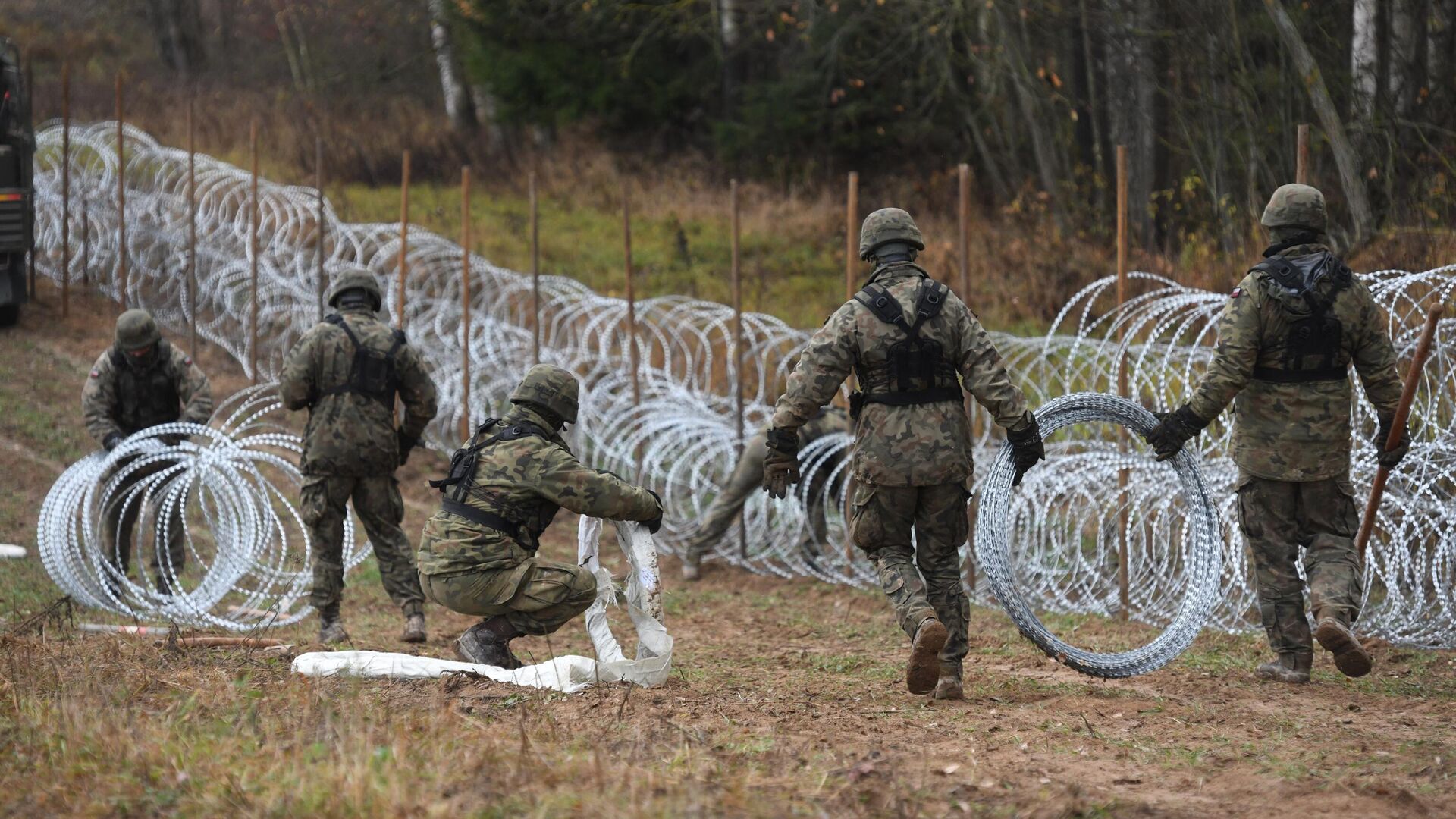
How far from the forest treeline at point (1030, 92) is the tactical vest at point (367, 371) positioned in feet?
27.4

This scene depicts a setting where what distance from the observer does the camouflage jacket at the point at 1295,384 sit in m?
6.08

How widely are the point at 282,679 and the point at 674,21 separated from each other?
1796 cm

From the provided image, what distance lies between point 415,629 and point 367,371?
55.7 inches

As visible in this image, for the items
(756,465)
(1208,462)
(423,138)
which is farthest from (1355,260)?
(423,138)

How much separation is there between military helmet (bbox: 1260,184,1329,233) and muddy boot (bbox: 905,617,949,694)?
235cm

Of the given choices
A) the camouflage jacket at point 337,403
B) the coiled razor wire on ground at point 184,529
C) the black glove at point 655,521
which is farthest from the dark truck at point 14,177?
the black glove at point 655,521

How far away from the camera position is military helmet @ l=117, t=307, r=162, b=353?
8.51 metres

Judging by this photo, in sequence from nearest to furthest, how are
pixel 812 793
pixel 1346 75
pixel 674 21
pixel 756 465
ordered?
1. pixel 812 793
2. pixel 756 465
3. pixel 1346 75
4. pixel 674 21

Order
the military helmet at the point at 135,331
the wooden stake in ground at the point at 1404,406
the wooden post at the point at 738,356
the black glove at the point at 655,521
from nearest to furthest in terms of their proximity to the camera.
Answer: the black glove at the point at 655,521 → the wooden stake in ground at the point at 1404,406 → the military helmet at the point at 135,331 → the wooden post at the point at 738,356

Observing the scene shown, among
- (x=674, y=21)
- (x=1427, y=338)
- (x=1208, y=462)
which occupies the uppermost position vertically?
(x=674, y=21)

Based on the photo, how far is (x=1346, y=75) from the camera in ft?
47.2

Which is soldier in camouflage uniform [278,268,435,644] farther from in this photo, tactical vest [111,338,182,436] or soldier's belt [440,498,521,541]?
soldier's belt [440,498,521,541]

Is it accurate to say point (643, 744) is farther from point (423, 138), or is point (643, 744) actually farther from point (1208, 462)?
point (423, 138)

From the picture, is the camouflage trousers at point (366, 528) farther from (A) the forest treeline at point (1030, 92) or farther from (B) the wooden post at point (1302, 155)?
(A) the forest treeline at point (1030, 92)
